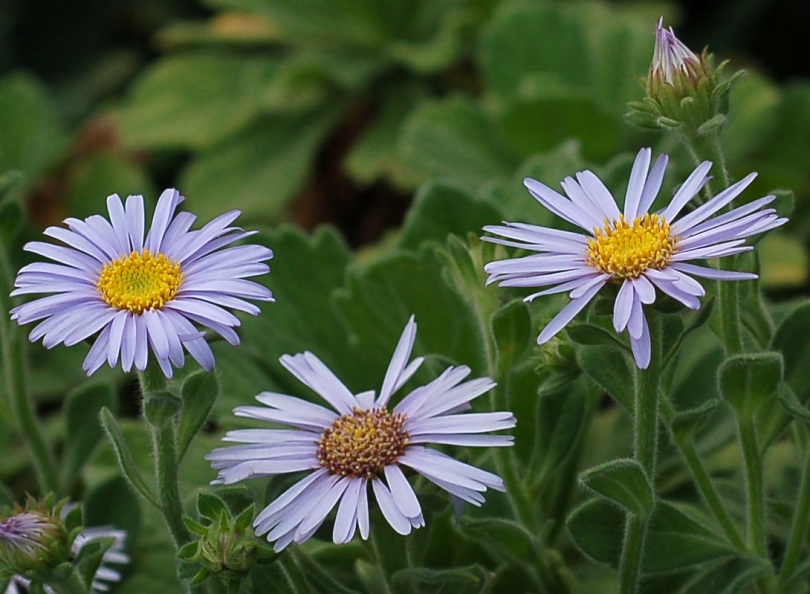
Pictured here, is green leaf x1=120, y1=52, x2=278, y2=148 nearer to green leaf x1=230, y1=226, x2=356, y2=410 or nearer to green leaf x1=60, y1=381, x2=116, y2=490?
green leaf x1=230, y1=226, x2=356, y2=410

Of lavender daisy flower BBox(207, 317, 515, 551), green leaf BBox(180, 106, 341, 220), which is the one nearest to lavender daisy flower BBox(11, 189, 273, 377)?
lavender daisy flower BBox(207, 317, 515, 551)

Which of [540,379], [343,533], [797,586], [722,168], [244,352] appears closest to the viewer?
[343,533]

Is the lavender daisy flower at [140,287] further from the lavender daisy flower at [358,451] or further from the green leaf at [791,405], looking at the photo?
the green leaf at [791,405]

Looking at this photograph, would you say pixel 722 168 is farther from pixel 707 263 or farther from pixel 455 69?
pixel 455 69

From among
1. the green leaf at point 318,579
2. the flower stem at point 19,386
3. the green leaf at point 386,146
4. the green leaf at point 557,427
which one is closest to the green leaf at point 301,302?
the flower stem at point 19,386

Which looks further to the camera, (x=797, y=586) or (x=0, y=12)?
(x=0, y=12)

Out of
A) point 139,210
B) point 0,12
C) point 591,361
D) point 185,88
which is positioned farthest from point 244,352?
point 0,12
